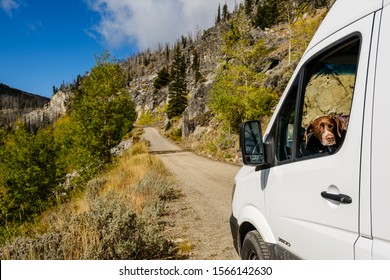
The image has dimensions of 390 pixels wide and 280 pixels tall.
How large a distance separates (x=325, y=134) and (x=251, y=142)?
0.70 m

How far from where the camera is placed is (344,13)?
1925 mm

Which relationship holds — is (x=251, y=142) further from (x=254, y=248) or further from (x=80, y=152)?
(x=80, y=152)

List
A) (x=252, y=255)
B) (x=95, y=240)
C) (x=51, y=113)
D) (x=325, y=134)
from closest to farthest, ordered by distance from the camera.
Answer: (x=325, y=134), (x=252, y=255), (x=95, y=240), (x=51, y=113)

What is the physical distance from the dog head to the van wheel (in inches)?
42.2

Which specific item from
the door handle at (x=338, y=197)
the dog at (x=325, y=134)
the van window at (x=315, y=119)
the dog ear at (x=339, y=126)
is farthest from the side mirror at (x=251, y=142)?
the door handle at (x=338, y=197)

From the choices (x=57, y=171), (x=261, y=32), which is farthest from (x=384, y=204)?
(x=261, y=32)

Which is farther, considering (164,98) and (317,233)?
(164,98)

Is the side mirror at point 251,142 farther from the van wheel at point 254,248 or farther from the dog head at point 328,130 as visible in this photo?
the van wheel at point 254,248

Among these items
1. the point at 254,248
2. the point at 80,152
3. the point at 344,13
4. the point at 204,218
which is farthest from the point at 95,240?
the point at 80,152

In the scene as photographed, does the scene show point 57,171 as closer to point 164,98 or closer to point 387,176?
point 387,176

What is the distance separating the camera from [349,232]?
1.63 m

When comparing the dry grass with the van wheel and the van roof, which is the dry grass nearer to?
the van wheel

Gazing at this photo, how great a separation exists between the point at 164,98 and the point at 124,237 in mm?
89228

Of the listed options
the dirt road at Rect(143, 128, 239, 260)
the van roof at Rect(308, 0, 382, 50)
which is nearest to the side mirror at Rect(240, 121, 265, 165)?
the van roof at Rect(308, 0, 382, 50)
